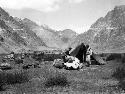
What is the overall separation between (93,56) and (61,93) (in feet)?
91.1

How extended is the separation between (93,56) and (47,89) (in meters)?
26.5

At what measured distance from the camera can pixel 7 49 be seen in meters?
159

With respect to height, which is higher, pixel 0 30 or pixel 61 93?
pixel 0 30

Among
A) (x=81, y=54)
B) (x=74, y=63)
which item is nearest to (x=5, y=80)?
(x=74, y=63)

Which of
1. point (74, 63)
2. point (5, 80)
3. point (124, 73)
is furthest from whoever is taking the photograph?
point (74, 63)

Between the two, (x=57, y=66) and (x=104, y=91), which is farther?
(x=57, y=66)

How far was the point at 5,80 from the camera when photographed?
19.2 meters

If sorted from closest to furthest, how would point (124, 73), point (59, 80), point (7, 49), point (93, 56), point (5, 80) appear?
point (59, 80) < point (5, 80) < point (124, 73) < point (93, 56) < point (7, 49)

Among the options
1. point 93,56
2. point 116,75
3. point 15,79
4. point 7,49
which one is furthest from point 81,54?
point 7,49

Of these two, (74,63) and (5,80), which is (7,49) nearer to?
(74,63)

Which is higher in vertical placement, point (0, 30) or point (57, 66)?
point (0, 30)

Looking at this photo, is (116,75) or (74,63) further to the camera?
(74,63)

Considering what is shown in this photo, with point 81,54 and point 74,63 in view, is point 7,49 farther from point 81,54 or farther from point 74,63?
point 74,63

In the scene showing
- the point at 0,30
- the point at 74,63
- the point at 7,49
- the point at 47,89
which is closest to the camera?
the point at 47,89
